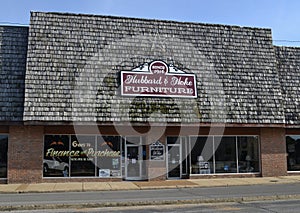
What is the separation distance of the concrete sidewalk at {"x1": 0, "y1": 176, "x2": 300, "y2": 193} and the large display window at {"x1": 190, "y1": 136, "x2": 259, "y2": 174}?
96cm

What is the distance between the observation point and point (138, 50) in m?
22.2

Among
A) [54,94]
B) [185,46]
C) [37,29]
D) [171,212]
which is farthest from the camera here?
[185,46]

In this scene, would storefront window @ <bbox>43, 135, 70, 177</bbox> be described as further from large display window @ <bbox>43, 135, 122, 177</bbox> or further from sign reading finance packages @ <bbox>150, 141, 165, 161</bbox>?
sign reading finance packages @ <bbox>150, 141, 165, 161</bbox>

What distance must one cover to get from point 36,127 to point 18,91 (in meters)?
2.02

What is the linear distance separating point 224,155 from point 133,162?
16.7 feet

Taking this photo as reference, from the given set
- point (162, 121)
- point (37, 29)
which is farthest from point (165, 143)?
point (37, 29)

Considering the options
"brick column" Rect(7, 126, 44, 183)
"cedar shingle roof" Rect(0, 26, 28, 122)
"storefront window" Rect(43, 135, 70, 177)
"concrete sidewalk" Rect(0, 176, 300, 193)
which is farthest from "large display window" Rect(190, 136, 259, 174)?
"cedar shingle roof" Rect(0, 26, 28, 122)

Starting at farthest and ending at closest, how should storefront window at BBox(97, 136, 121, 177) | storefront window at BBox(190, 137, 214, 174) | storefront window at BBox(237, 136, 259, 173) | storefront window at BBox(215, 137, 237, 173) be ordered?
1. storefront window at BBox(237, 136, 259, 173)
2. storefront window at BBox(215, 137, 237, 173)
3. storefront window at BBox(190, 137, 214, 174)
4. storefront window at BBox(97, 136, 121, 177)

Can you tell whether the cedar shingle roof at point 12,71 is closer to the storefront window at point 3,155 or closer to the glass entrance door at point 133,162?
the storefront window at point 3,155

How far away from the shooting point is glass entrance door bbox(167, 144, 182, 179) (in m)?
21.9

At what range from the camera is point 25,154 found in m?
19.6

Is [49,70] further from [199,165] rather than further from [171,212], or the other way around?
[171,212]

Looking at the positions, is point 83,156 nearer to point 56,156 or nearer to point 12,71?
point 56,156

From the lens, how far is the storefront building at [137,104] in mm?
19797
